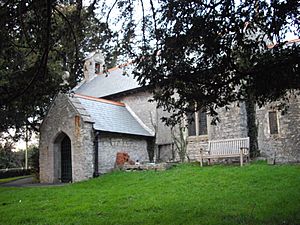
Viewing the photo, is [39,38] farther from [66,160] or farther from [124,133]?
[66,160]

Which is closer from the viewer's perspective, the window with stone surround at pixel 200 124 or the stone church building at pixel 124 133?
the stone church building at pixel 124 133

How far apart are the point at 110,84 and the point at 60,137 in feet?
24.4

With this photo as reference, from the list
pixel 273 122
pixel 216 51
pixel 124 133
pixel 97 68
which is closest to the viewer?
pixel 216 51

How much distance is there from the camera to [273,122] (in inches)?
701

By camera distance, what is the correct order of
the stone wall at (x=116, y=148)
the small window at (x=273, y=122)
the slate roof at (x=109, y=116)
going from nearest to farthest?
the small window at (x=273, y=122), the stone wall at (x=116, y=148), the slate roof at (x=109, y=116)

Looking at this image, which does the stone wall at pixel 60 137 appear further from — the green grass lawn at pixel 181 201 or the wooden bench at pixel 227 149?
the wooden bench at pixel 227 149

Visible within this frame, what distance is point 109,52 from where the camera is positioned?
738cm

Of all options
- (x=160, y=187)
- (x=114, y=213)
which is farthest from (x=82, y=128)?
(x=114, y=213)

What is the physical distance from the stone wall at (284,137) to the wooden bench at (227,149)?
1371mm

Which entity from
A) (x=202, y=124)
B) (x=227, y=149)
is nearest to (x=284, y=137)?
(x=227, y=149)

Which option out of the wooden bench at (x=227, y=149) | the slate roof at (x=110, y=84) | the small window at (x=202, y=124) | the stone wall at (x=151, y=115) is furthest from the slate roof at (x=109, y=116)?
the wooden bench at (x=227, y=149)

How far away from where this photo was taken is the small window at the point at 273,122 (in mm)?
17641

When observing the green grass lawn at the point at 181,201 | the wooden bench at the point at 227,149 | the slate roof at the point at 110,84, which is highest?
the slate roof at the point at 110,84

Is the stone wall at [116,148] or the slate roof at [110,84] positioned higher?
the slate roof at [110,84]
